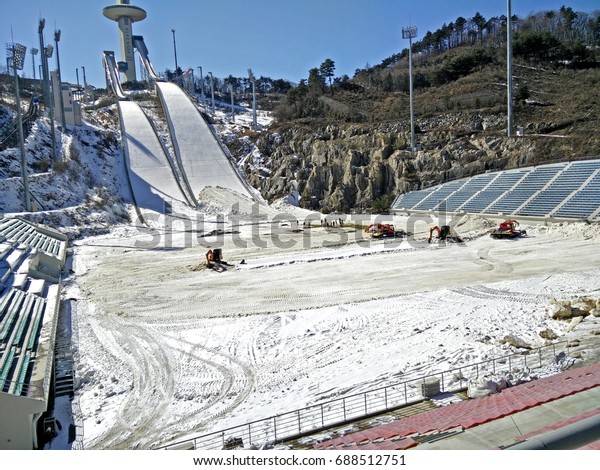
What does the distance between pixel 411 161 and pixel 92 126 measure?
2831cm

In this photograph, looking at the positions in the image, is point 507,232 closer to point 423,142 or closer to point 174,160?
point 423,142

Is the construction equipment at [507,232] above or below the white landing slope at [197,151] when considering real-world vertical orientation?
below

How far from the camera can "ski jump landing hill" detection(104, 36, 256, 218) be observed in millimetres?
35625

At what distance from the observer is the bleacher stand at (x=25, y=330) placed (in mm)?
6438

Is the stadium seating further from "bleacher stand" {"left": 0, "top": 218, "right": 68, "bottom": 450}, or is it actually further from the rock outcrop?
the rock outcrop

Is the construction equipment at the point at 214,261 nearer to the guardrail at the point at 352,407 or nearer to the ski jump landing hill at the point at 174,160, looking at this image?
the guardrail at the point at 352,407

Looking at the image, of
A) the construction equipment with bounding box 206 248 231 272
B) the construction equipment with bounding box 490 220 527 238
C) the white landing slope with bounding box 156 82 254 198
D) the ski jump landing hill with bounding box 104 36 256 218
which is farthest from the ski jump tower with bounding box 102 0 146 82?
the construction equipment with bounding box 490 220 527 238

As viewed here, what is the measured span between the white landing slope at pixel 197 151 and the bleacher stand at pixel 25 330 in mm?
19382

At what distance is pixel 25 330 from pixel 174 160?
32448 millimetres

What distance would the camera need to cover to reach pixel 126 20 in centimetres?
7775

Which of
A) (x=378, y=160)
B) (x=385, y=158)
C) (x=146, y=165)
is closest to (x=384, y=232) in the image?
(x=378, y=160)

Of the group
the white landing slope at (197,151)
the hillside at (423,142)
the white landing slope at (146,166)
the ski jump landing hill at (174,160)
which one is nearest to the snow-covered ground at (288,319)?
the hillside at (423,142)

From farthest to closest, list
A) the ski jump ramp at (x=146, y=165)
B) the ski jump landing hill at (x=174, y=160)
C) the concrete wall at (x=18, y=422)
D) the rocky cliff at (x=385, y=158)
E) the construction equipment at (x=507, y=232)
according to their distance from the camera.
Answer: the ski jump landing hill at (x=174, y=160) → the ski jump ramp at (x=146, y=165) → the rocky cliff at (x=385, y=158) → the construction equipment at (x=507, y=232) → the concrete wall at (x=18, y=422)

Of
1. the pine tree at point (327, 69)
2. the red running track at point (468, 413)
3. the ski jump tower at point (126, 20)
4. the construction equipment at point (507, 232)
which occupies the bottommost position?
the red running track at point (468, 413)
